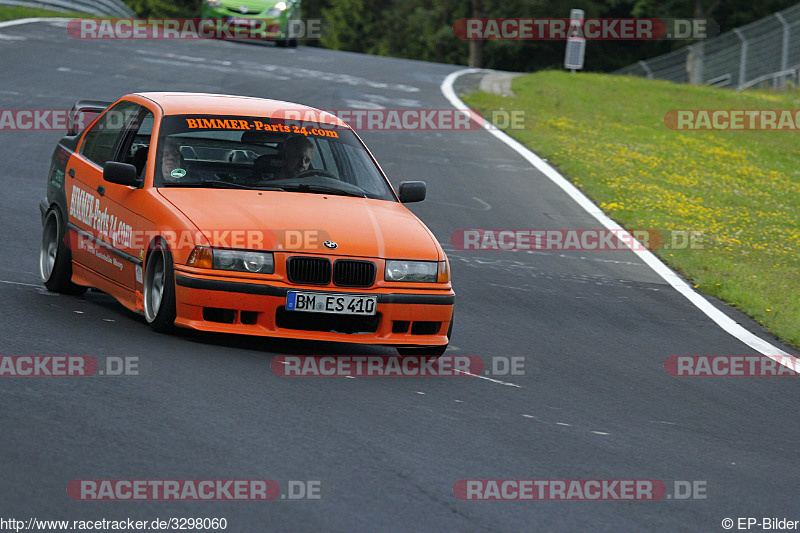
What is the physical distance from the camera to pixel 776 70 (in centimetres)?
3731

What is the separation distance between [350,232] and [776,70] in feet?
105

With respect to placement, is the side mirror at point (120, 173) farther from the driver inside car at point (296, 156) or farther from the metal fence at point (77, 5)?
the metal fence at point (77, 5)

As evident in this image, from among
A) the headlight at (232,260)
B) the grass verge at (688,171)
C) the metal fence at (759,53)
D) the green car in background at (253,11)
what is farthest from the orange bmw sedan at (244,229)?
the metal fence at (759,53)

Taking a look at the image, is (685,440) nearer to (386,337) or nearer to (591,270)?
(386,337)

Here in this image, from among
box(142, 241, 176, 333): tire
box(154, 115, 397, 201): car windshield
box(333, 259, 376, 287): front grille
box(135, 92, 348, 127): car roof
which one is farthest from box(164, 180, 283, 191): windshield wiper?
box(333, 259, 376, 287): front grille

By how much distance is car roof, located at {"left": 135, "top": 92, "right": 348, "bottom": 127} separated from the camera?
29.2 feet

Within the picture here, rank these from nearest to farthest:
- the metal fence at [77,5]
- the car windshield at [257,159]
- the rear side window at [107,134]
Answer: the car windshield at [257,159] → the rear side window at [107,134] → the metal fence at [77,5]

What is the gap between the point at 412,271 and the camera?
7.76m

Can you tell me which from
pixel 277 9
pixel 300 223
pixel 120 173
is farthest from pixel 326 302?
pixel 277 9

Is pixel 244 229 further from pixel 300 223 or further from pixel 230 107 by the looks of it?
pixel 230 107

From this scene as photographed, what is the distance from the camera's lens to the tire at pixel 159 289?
7.52 metres

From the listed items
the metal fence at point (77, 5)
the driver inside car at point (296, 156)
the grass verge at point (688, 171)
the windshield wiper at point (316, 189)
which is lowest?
the grass verge at point (688, 171)

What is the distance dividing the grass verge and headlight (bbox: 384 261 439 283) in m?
3.53

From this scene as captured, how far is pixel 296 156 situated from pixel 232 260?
145 cm
